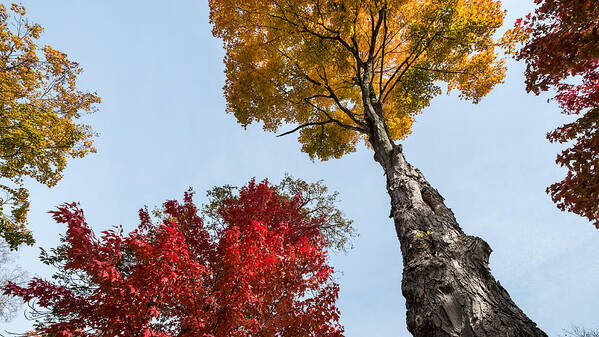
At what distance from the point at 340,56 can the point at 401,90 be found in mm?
2634

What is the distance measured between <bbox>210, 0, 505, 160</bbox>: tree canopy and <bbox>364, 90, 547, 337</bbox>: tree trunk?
302 centimetres

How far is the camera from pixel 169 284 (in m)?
4.47

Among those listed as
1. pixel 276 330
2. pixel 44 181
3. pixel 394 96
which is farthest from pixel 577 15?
pixel 44 181

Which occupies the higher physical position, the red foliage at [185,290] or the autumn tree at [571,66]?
the autumn tree at [571,66]

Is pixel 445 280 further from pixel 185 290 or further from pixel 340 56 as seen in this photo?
pixel 340 56

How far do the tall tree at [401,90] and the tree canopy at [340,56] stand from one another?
3 cm

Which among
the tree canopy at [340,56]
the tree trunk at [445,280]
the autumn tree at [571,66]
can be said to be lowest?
the tree trunk at [445,280]

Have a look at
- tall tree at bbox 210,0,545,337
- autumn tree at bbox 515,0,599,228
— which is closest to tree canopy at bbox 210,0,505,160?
tall tree at bbox 210,0,545,337

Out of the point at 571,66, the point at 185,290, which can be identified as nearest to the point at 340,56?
the point at 571,66

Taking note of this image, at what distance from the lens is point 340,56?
24.3ft

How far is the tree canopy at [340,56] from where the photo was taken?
6871 millimetres

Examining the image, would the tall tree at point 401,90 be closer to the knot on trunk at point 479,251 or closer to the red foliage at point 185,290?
the knot on trunk at point 479,251

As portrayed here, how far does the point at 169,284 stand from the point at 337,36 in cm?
683

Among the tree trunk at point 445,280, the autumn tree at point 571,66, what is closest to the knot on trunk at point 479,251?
the tree trunk at point 445,280
